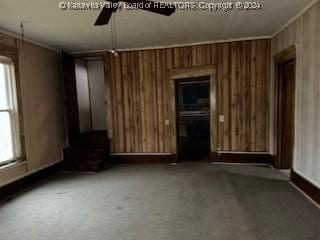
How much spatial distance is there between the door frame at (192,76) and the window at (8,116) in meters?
3.17

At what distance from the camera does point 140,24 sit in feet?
13.0

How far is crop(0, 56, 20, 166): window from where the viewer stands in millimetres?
4094

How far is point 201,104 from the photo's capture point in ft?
31.1

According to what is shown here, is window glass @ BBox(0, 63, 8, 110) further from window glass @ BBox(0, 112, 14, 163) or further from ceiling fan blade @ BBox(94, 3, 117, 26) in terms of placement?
ceiling fan blade @ BBox(94, 3, 117, 26)

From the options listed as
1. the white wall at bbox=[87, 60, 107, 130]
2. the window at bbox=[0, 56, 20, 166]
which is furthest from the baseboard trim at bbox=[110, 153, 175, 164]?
the window at bbox=[0, 56, 20, 166]

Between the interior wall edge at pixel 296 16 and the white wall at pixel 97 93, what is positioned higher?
the interior wall edge at pixel 296 16

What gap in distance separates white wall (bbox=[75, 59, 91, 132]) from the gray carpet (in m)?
2.18

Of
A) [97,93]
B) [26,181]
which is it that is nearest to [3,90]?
[26,181]

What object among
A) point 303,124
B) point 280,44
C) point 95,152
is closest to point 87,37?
point 95,152

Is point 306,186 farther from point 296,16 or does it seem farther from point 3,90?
point 3,90

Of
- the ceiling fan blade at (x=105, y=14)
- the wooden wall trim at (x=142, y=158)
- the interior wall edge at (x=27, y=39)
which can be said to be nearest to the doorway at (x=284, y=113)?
the wooden wall trim at (x=142, y=158)

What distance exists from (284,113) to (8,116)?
516 cm

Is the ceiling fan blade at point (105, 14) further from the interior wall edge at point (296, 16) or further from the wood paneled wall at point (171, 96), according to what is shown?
the wood paneled wall at point (171, 96)

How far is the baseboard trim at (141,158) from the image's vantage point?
5781 mm
